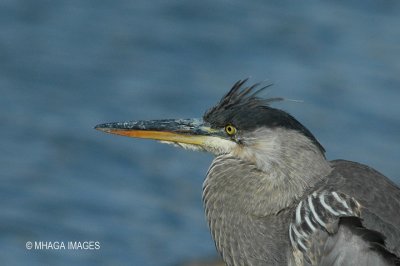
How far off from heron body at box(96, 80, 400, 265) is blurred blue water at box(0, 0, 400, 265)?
4375mm

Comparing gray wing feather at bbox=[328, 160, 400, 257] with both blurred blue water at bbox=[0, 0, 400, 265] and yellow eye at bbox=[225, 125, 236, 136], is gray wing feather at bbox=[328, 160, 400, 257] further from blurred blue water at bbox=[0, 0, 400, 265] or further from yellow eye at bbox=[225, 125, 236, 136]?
blurred blue water at bbox=[0, 0, 400, 265]

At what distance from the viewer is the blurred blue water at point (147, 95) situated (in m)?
13.5

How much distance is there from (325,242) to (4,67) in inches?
365

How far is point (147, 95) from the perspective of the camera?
15.4 m

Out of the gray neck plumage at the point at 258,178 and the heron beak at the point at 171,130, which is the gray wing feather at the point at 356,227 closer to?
the gray neck plumage at the point at 258,178

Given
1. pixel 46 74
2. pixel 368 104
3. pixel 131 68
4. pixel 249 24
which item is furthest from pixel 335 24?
pixel 46 74

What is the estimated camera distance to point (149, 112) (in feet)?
48.7

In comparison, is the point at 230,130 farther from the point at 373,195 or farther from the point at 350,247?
the point at 350,247

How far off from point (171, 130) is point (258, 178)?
72 centimetres

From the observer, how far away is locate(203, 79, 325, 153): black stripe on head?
25.7 ft

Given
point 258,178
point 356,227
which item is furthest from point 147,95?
point 356,227

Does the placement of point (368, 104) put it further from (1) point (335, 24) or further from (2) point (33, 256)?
(2) point (33, 256)
